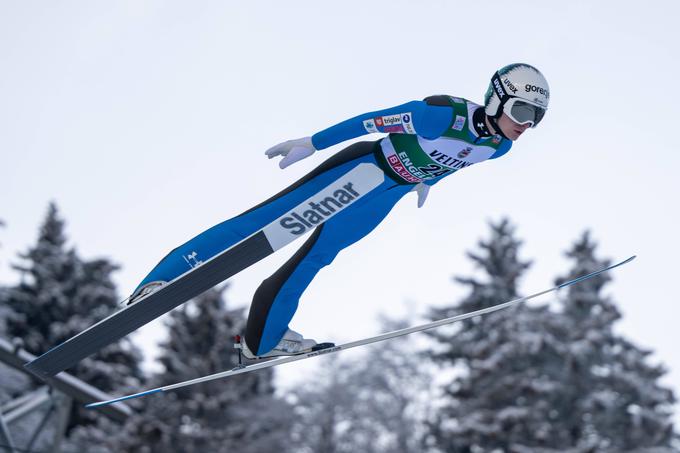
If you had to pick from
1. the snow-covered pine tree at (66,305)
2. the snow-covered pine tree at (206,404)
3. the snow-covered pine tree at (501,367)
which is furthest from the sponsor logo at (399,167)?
the snow-covered pine tree at (66,305)

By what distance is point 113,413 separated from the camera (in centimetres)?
811

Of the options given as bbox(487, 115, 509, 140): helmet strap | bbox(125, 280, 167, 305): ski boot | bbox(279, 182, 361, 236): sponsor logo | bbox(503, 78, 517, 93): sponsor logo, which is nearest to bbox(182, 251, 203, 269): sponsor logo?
bbox(125, 280, 167, 305): ski boot

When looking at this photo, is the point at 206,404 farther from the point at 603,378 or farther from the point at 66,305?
the point at 603,378

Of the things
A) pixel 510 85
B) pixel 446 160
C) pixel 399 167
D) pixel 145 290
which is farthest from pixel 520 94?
pixel 145 290

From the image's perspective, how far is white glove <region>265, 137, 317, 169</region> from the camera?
357cm

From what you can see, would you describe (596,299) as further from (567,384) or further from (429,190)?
(429,190)

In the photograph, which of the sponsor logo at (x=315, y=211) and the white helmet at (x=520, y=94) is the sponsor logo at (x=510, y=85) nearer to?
the white helmet at (x=520, y=94)

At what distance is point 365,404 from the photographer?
2853 cm

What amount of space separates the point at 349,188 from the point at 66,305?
72.1ft

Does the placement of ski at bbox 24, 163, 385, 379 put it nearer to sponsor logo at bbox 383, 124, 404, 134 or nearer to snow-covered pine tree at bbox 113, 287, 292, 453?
sponsor logo at bbox 383, 124, 404, 134

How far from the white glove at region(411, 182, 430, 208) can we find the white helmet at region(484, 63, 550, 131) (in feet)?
2.24

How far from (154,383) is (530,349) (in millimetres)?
10363

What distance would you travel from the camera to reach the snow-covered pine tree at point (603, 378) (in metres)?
18.8

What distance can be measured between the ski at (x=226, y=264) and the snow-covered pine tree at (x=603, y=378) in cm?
1580
